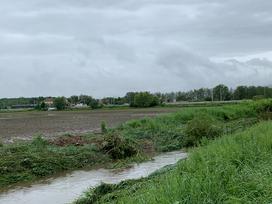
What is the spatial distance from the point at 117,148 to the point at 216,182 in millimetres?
11288

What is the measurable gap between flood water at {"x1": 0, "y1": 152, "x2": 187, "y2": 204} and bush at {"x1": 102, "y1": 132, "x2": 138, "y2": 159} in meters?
1.53

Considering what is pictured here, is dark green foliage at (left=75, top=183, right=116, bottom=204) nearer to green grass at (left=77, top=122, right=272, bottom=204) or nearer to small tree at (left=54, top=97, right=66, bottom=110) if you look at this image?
green grass at (left=77, top=122, right=272, bottom=204)

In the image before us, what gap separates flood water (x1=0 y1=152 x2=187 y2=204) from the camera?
11.7 meters

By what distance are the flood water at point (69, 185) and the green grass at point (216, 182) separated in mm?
1889

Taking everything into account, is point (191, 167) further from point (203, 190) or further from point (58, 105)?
point (58, 105)

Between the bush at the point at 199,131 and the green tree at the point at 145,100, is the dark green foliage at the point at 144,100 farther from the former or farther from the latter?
the bush at the point at 199,131

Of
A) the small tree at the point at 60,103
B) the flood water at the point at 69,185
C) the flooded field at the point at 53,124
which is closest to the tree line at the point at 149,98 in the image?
the small tree at the point at 60,103

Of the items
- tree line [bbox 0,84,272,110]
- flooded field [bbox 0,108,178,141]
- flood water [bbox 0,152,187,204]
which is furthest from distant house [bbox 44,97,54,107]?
flood water [bbox 0,152,187,204]

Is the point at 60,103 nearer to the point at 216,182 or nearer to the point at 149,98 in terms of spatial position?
the point at 149,98

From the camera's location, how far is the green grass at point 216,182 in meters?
6.41

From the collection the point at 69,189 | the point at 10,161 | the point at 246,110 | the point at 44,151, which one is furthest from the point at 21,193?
the point at 246,110

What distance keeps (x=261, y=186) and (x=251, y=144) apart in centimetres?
393

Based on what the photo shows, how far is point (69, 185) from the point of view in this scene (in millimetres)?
13305

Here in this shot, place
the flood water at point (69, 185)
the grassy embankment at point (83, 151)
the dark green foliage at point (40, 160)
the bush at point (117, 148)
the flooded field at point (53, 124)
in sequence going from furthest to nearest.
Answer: the flooded field at point (53, 124)
the bush at point (117, 148)
the grassy embankment at point (83, 151)
the dark green foliage at point (40, 160)
the flood water at point (69, 185)
